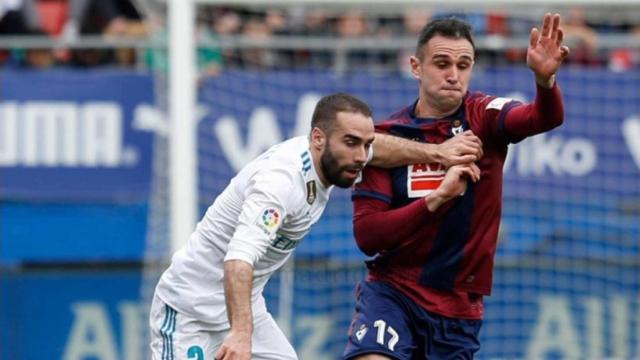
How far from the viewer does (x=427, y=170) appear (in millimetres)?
7332

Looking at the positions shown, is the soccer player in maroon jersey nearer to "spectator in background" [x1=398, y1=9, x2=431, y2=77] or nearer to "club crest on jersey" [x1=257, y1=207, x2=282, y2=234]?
"club crest on jersey" [x1=257, y1=207, x2=282, y2=234]

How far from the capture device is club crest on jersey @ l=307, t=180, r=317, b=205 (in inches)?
282

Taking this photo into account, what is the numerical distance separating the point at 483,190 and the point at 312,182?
30.5 inches

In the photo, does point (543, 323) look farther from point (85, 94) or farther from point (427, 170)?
point (427, 170)

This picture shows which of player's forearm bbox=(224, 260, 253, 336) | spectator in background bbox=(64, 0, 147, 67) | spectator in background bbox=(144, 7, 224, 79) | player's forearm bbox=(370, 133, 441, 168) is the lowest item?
player's forearm bbox=(224, 260, 253, 336)

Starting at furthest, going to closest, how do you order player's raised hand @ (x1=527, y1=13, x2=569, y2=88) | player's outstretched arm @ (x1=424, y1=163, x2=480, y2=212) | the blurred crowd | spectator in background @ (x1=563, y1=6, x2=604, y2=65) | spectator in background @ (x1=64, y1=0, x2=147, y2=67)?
spectator in background @ (x1=64, y1=0, x2=147, y2=67) < spectator in background @ (x1=563, y1=6, x2=604, y2=65) < the blurred crowd < player's outstretched arm @ (x1=424, y1=163, x2=480, y2=212) < player's raised hand @ (x1=527, y1=13, x2=569, y2=88)

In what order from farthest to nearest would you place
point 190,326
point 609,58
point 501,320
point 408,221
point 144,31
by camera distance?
point 144,31
point 609,58
point 501,320
point 190,326
point 408,221

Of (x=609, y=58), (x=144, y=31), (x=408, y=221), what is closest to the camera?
(x=408, y=221)

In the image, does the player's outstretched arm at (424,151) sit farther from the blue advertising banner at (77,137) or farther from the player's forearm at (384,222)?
the blue advertising banner at (77,137)

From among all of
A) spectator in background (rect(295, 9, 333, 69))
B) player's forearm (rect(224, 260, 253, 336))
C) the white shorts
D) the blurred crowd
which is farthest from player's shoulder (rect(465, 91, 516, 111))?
spectator in background (rect(295, 9, 333, 69))

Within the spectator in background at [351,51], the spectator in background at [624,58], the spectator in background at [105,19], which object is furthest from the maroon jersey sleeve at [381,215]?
the spectator in background at [105,19]

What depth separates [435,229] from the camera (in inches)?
286

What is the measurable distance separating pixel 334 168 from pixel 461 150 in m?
0.56

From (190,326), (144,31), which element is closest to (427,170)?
(190,326)
